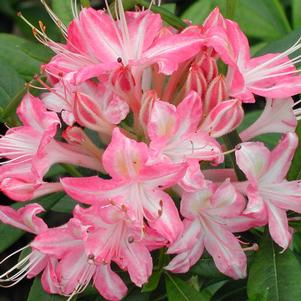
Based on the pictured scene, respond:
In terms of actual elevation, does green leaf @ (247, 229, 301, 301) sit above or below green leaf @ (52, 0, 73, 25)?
below

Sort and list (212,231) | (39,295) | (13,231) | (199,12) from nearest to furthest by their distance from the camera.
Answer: (212,231), (39,295), (13,231), (199,12)

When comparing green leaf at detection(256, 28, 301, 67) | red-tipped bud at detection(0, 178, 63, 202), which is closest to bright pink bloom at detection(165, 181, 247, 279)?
red-tipped bud at detection(0, 178, 63, 202)

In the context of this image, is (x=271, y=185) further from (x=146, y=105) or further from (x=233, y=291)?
(x=233, y=291)

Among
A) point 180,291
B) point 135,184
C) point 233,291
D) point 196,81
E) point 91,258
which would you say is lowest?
point 233,291

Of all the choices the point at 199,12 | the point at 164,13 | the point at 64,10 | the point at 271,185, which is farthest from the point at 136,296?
the point at 199,12

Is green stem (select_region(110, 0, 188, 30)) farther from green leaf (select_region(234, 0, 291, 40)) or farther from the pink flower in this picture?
green leaf (select_region(234, 0, 291, 40))

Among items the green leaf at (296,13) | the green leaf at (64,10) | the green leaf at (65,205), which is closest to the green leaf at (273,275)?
the green leaf at (65,205)

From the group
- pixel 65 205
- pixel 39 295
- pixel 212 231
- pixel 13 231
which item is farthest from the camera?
pixel 65 205
